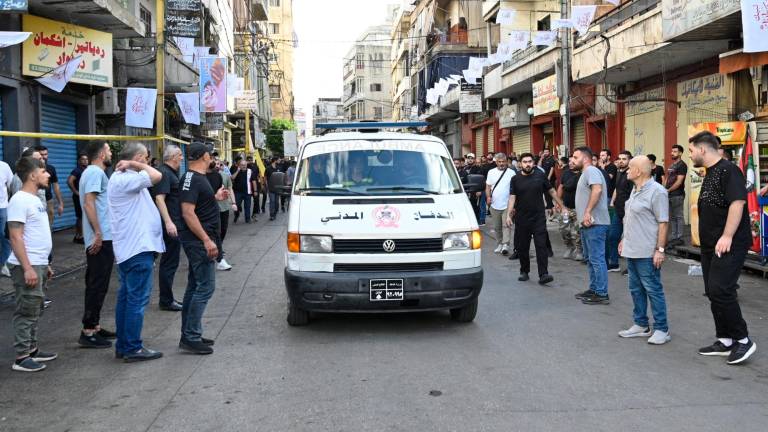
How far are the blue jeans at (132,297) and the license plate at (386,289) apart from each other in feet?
6.41

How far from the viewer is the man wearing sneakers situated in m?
6.44

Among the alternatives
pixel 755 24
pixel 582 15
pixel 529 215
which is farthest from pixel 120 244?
pixel 582 15

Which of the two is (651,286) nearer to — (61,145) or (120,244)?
(120,244)

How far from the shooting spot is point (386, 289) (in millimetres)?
6500

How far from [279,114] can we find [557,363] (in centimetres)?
8312

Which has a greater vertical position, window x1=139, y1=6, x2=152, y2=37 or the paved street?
window x1=139, y1=6, x2=152, y2=37

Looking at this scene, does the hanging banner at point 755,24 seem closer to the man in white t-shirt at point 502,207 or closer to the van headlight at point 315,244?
the man in white t-shirt at point 502,207

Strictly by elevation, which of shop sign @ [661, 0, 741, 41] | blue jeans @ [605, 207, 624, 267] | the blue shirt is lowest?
blue jeans @ [605, 207, 624, 267]

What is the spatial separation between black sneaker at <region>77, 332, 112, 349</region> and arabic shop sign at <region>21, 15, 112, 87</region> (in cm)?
962

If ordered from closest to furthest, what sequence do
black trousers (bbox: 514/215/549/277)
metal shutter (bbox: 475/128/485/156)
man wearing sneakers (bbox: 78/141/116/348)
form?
man wearing sneakers (bbox: 78/141/116/348) → black trousers (bbox: 514/215/549/277) → metal shutter (bbox: 475/128/485/156)

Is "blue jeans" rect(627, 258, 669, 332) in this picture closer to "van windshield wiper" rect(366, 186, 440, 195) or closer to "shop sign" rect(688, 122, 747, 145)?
"van windshield wiper" rect(366, 186, 440, 195)

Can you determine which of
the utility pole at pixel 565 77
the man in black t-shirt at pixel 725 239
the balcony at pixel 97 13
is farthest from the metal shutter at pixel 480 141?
the man in black t-shirt at pixel 725 239

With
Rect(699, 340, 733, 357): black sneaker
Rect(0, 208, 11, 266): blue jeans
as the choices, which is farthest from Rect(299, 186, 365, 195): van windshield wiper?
Rect(0, 208, 11, 266): blue jeans

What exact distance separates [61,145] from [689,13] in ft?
45.9
